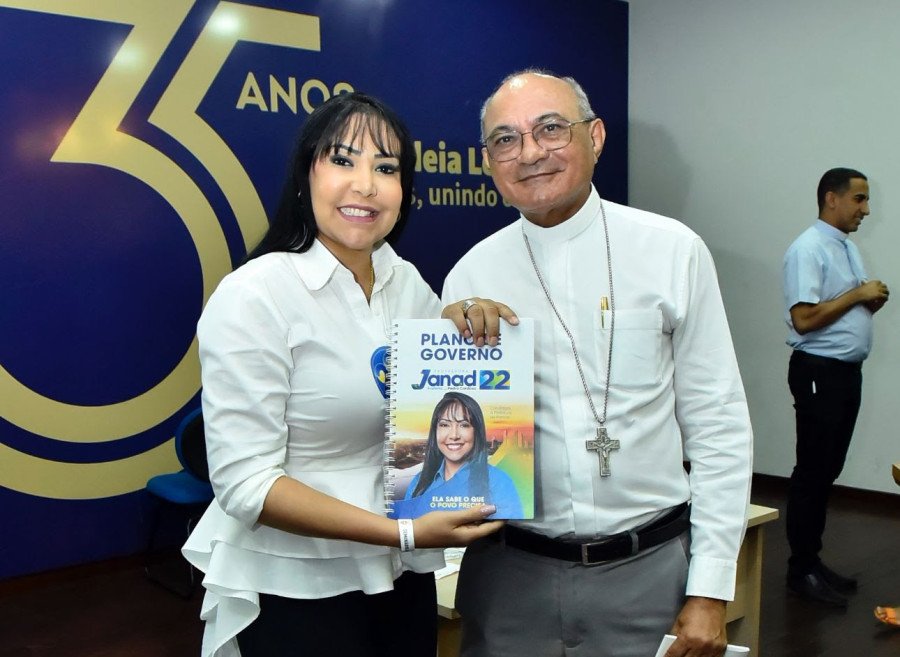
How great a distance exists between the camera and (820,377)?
428cm

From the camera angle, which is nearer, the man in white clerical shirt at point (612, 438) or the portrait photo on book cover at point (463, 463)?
the portrait photo on book cover at point (463, 463)

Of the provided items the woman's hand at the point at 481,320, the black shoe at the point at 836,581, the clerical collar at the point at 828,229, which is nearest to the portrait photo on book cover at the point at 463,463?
the woman's hand at the point at 481,320

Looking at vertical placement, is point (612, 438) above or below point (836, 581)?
above

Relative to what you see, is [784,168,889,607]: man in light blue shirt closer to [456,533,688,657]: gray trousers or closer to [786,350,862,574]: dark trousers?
[786,350,862,574]: dark trousers

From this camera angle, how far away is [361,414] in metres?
1.53

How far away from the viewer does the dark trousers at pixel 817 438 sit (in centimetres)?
426

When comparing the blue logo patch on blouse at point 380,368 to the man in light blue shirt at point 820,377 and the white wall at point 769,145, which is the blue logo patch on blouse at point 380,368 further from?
the white wall at point 769,145

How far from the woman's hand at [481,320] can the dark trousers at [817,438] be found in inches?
126

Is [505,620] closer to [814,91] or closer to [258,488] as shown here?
[258,488]

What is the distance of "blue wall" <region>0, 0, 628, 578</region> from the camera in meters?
4.52

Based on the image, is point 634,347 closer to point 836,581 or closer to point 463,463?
point 463,463

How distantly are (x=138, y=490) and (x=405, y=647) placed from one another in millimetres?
3678

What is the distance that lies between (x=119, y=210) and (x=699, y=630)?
4.01 m

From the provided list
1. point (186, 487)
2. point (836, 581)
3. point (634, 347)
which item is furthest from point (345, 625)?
point (836, 581)
